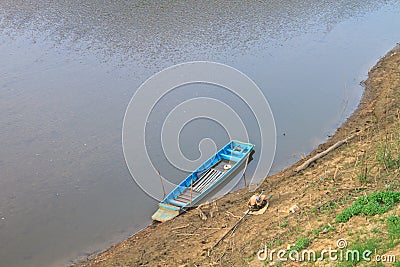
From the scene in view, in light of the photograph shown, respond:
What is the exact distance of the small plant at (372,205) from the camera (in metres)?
7.91

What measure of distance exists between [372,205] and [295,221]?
147 centimetres

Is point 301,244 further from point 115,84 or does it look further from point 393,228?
point 115,84

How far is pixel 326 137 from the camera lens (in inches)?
596

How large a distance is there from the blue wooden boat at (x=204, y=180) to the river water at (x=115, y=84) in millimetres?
633

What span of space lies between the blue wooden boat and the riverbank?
1.42 ft

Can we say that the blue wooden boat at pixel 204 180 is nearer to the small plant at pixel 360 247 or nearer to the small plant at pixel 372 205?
the small plant at pixel 372 205

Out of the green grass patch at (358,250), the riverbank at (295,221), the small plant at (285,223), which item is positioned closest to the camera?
the green grass patch at (358,250)

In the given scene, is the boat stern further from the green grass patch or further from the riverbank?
the green grass patch

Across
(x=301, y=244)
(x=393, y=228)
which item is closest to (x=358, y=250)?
(x=393, y=228)

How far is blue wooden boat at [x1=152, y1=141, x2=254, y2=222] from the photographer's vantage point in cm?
1168

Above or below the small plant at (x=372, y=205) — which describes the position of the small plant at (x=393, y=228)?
below

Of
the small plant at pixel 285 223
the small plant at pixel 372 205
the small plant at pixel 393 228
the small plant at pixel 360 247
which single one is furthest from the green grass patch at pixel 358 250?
the small plant at pixel 285 223

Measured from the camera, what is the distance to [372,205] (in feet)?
26.3

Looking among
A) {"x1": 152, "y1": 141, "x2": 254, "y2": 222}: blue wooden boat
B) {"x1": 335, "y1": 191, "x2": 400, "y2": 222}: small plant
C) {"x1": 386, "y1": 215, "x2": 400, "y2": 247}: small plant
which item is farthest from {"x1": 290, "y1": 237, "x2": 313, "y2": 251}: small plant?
{"x1": 152, "y1": 141, "x2": 254, "y2": 222}: blue wooden boat
